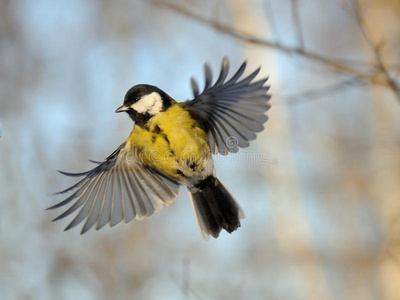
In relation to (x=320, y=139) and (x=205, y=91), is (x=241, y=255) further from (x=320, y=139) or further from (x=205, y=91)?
(x=205, y=91)

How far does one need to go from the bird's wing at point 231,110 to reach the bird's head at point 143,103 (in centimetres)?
12

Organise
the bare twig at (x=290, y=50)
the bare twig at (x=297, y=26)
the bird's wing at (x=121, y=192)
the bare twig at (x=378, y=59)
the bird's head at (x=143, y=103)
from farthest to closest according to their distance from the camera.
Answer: the bird's wing at (x=121, y=192), the bird's head at (x=143, y=103), the bare twig at (x=297, y=26), the bare twig at (x=290, y=50), the bare twig at (x=378, y=59)

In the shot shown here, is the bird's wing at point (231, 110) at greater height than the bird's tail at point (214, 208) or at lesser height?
greater

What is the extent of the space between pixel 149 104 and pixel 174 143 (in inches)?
8.2

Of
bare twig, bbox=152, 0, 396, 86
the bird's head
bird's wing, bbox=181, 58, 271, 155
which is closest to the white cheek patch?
the bird's head

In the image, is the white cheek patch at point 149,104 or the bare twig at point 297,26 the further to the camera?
the white cheek patch at point 149,104

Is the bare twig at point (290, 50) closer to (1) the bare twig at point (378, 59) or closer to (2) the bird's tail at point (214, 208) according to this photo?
(1) the bare twig at point (378, 59)

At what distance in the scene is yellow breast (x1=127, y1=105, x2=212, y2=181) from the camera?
246 cm

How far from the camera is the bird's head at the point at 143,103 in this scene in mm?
2377

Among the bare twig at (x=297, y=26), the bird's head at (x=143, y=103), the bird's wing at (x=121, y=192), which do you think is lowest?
the bird's wing at (x=121, y=192)

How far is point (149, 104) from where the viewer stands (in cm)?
244

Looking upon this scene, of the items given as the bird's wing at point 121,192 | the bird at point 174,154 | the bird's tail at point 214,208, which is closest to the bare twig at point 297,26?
the bird at point 174,154

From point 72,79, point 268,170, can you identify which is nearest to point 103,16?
point 72,79

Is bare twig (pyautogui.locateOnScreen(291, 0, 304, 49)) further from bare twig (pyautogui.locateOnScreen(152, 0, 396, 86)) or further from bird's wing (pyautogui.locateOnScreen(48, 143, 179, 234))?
bird's wing (pyautogui.locateOnScreen(48, 143, 179, 234))
